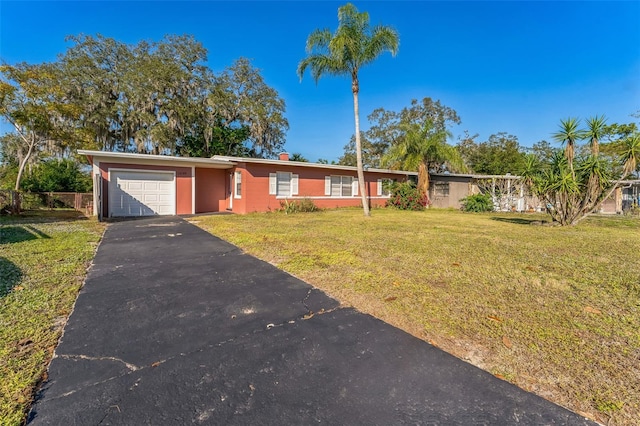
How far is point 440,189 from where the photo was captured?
20812 mm

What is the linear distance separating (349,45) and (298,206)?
767 centimetres

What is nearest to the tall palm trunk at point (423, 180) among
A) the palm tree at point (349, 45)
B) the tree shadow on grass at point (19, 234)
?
the palm tree at point (349, 45)

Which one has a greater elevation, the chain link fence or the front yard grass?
the chain link fence

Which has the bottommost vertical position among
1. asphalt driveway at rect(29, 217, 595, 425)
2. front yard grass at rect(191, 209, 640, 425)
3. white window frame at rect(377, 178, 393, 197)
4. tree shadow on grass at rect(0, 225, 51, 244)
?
asphalt driveway at rect(29, 217, 595, 425)

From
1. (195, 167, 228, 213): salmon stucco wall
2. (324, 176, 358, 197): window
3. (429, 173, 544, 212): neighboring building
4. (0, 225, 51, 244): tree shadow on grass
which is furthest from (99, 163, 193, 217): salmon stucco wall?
(429, 173, 544, 212): neighboring building

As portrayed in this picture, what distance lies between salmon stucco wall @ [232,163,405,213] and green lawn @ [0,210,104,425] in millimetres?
7605

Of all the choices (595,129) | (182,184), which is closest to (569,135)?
(595,129)

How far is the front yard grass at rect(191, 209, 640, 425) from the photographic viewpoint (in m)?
2.09

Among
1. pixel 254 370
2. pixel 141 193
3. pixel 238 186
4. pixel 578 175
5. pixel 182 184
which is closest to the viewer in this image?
pixel 254 370

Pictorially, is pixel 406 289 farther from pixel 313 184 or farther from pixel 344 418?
pixel 313 184

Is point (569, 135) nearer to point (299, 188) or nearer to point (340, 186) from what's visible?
point (340, 186)

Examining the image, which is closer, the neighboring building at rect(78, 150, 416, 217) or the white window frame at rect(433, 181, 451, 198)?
the neighboring building at rect(78, 150, 416, 217)

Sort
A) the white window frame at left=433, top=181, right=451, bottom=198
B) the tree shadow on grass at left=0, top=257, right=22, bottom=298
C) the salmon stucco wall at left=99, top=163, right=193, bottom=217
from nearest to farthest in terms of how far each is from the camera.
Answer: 1. the tree shadow on grass at left=0, top=257, right=22, bottom=298
2. the salmon stucco wall at left=99, top=163, right=193, bottom=217
3. the white window frame at left=433, top=181, right=451, bottom=198

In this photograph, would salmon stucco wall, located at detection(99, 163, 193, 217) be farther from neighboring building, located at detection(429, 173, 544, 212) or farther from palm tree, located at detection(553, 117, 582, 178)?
neighboring building, located at detection(429, 173, 544, 212)
